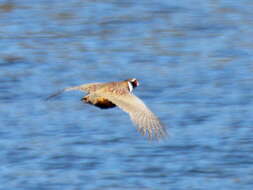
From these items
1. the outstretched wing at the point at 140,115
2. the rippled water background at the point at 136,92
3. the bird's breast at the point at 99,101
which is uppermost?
the rippled water background at the point at 136,92

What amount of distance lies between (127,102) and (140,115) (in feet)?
0.88

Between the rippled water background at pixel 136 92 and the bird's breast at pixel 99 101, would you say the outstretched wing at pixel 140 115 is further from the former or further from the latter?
the rippled water background at pixel 136 92

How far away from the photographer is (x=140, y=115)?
7.88 meters

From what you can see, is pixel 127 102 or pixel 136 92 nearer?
pixel 127 102

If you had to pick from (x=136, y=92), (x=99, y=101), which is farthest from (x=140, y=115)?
(x=136, y=92)

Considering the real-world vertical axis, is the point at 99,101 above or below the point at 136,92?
below

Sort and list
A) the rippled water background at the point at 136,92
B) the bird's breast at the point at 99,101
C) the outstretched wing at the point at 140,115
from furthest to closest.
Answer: the rippled water background at the point at 136,92 → the bird's breast at the point at 99,101 → the outstretched wing at the point at 140,115

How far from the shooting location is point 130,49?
42.7 ft

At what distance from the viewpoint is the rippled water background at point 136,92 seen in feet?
31.3

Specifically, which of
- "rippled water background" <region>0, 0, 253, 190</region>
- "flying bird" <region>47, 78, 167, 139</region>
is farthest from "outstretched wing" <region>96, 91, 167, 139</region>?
"rippled water background" <region>0, 0, 253, 190</region>

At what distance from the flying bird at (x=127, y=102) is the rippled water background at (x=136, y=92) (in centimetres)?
102

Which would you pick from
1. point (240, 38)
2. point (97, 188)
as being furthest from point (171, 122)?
point (240, 38)

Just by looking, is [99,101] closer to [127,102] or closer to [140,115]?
[127,102]

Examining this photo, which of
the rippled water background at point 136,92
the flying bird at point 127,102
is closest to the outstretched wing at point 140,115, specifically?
the flying bird at point 127,102
